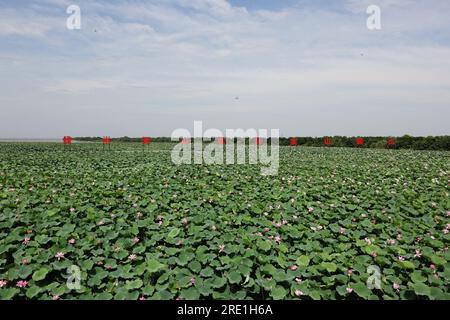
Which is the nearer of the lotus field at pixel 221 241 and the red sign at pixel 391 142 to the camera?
the lotus field at pixel 221 241

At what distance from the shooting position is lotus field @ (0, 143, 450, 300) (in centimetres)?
305

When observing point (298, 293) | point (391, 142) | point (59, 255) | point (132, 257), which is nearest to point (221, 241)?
point (132, 257)

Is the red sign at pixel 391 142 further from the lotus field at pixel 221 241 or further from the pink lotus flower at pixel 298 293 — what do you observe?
the pink lotus flower at pixel 298 293

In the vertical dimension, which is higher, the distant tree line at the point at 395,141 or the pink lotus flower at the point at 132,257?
the distant tree line at the point at 395,141

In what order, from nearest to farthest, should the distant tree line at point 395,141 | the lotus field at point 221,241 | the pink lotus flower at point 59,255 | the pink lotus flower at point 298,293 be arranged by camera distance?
the pink lotus flower at point 298,293
the lotus field at point 221,241
the pink lotus flower at point 59,255
the distant tree line at point 395,141

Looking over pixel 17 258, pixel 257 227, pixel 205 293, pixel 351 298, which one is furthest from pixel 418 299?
pixel 17 258

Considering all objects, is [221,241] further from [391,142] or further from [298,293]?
[391,142]

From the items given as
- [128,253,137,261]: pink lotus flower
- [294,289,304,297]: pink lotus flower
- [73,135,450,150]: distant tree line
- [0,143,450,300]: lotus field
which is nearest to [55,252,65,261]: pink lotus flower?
[0,143,450,300]: lotus field

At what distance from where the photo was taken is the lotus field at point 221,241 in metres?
3.05

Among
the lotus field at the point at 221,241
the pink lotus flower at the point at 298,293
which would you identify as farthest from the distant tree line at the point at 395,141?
the pink lotus flower at the point at 298,293

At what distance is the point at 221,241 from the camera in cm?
400

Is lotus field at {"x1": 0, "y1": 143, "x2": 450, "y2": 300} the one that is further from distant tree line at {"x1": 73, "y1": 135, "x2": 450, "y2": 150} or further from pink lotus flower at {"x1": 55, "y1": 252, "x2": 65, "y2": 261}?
distant tree line at {"x1": 73, "y1": 135, "x2": 450, "y2": 150}

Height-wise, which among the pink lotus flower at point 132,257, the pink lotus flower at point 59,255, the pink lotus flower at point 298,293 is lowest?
the pink lotus flower at point 298,293

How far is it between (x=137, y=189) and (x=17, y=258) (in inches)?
138
